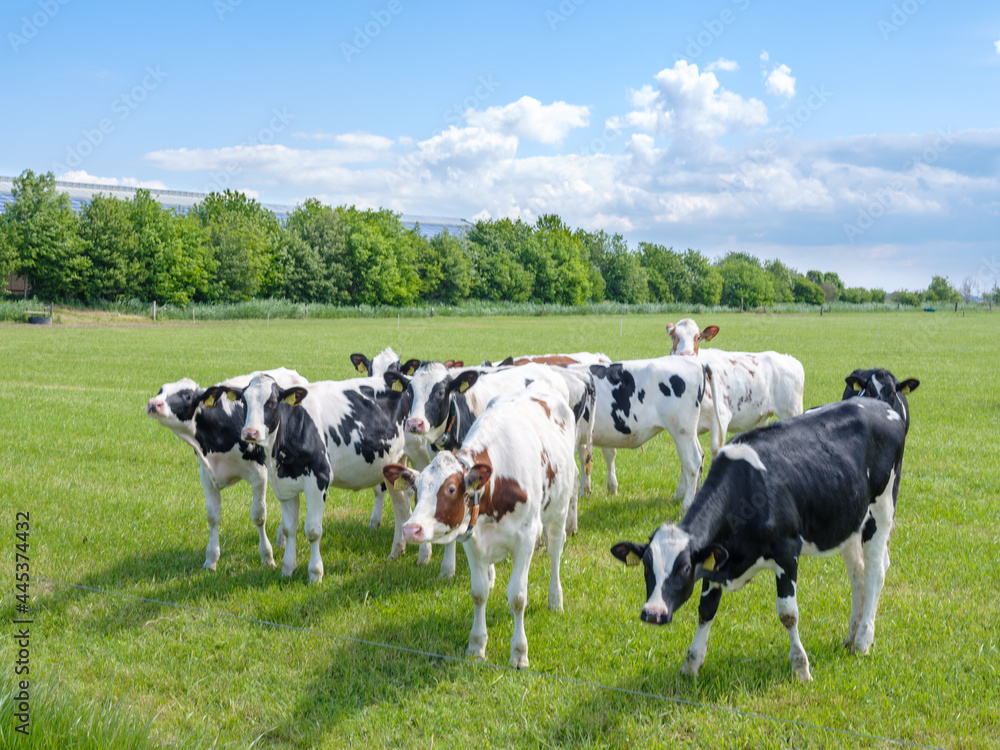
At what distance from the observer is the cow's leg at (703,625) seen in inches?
191

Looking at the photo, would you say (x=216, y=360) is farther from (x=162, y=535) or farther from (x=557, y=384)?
(x=557, y=384)

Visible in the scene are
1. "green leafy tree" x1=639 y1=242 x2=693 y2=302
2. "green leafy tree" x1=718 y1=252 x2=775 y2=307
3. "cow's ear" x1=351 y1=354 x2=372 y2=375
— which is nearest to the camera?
"cow's ear" x1=351 y1=354 x2=372 y2=375

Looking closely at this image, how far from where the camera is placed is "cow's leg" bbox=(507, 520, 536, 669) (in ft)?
17.5

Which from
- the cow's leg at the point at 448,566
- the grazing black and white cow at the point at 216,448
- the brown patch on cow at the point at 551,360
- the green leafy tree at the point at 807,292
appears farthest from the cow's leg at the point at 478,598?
the green leafy tree at the point at 807,292

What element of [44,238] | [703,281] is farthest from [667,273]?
[44,238]

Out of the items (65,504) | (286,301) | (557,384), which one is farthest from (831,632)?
(286,301)

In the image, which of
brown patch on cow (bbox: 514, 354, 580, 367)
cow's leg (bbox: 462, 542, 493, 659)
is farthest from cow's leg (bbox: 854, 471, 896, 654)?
brown patch on cow (bbox: 514, 354, 580, 367)

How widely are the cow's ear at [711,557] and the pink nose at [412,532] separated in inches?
63.0

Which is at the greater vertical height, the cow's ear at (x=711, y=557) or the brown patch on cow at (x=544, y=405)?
the brown patch on cow at (x=544, y=405)

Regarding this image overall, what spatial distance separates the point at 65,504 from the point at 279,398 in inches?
166

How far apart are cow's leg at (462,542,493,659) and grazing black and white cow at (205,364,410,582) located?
1850 mm

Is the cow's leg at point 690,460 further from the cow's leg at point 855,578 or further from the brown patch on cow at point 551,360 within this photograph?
the cow's leg at point 855,578

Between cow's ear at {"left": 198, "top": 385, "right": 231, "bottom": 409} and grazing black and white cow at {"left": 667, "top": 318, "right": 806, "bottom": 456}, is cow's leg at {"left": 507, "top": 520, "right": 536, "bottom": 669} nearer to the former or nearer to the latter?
cow's ear at {"left": 198, "top": 385, "right": 231, "bottom": 409}

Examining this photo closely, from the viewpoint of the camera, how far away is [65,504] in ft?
29.8
